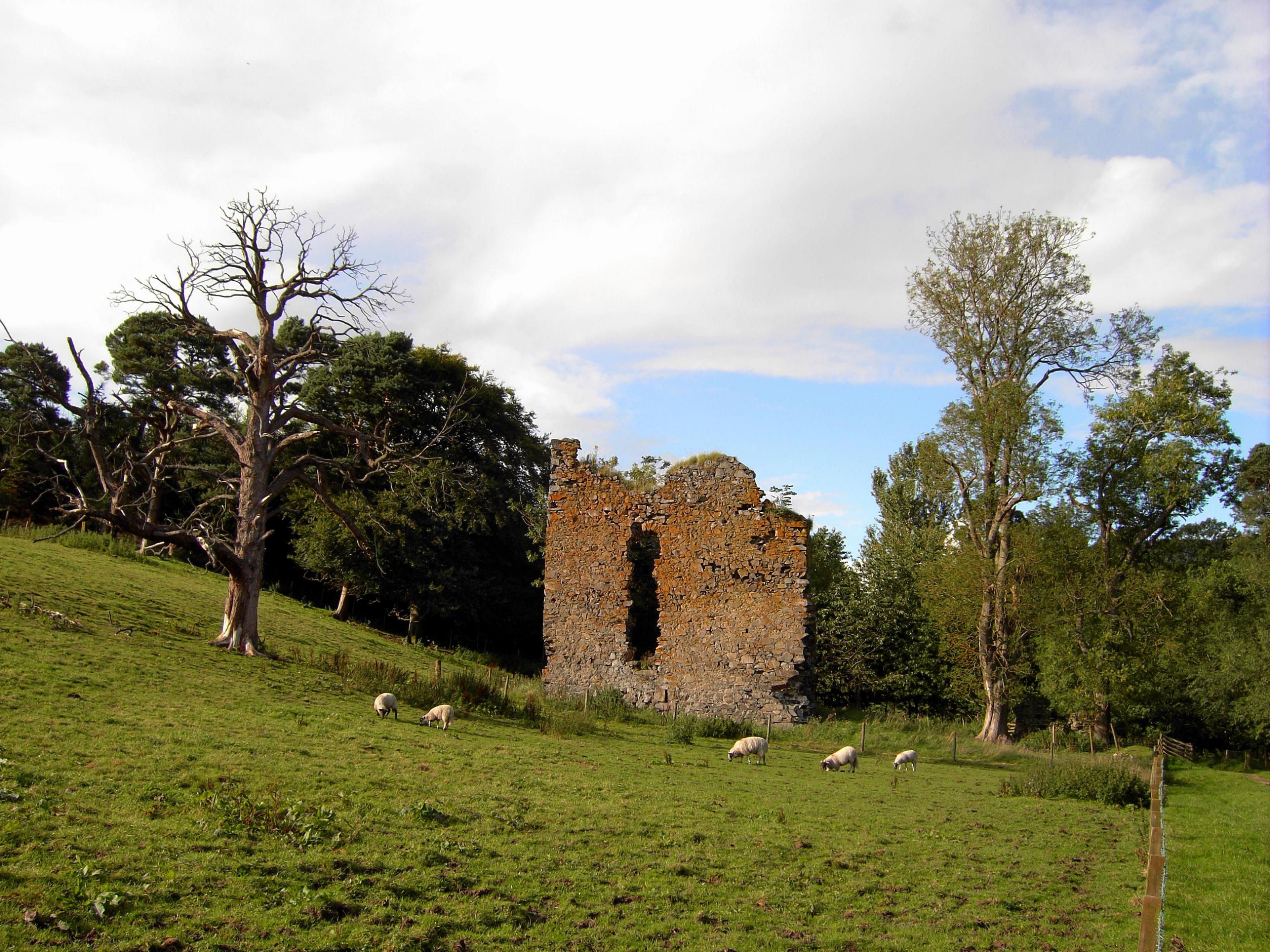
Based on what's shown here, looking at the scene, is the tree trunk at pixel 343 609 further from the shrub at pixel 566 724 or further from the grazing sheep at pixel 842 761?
the grazing sheep at pixel 842 761

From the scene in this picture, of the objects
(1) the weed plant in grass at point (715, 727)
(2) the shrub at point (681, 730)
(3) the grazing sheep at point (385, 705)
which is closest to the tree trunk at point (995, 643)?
(1) the weed plant in grass at point (715, 727)

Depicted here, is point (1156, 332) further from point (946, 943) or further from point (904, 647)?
point (946, 943)

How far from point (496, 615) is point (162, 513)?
598 inches

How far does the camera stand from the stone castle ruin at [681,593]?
2022 cm

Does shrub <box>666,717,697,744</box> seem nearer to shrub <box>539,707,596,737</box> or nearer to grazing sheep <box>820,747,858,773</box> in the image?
shrub <box>539,707,596,737</box>

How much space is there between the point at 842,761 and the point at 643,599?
975 cm

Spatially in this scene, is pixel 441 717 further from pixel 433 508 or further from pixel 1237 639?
pixel 1237 639

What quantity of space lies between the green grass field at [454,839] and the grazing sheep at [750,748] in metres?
0.44

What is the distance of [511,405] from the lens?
123 feet

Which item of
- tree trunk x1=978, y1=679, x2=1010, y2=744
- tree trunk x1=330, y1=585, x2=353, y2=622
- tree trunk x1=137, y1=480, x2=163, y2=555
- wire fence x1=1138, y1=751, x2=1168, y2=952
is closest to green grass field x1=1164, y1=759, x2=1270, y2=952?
wire fence x1=1138, y1=751, x2=1168, y2=952

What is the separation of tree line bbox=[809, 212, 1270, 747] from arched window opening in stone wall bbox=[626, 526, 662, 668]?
6173 millimetres

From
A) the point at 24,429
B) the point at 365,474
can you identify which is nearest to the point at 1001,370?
the point at 365,474

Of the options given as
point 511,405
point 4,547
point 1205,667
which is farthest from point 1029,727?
point 4,547

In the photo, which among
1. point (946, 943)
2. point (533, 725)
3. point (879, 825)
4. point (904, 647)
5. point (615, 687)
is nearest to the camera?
point (946, 943)
